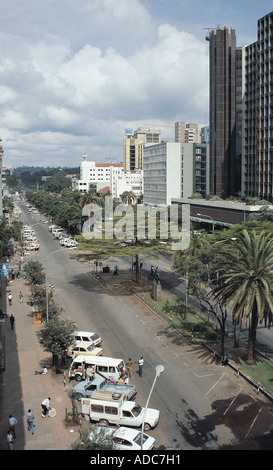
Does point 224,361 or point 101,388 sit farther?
point 224,361

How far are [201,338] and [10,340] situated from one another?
1717 centimetres

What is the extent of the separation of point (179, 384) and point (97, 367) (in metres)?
5.95

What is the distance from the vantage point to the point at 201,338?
129 feet

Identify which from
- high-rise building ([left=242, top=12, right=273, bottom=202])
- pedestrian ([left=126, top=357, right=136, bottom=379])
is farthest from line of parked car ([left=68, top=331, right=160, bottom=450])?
high-rise building ([left=242, top=12, right=273, bottom=202])

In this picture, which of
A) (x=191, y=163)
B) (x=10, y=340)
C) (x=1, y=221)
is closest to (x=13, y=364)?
(x=10, y=340)

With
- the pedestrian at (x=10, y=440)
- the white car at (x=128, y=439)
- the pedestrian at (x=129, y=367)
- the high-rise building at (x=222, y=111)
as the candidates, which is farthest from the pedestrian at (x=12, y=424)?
the high-rise building at (x=222, y=111)

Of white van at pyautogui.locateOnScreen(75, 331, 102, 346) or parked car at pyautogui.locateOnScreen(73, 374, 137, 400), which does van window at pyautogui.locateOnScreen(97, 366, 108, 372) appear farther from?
white van at pyautogui.locateOnScreen(75, 331, 102, 346)

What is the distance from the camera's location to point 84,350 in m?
35.3

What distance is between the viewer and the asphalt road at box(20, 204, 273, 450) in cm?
2431

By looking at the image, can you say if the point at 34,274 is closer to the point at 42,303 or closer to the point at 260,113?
the point at 42,303

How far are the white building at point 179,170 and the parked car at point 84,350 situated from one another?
107 m

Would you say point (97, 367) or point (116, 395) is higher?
point (116, 395)

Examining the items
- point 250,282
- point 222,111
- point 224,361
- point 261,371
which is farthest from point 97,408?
point 222,111

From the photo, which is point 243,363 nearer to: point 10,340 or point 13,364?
point 13,364
